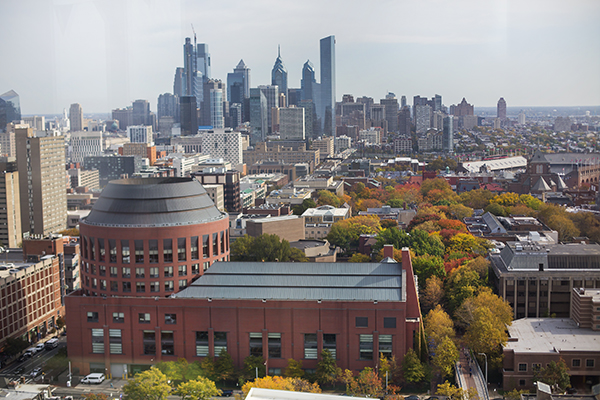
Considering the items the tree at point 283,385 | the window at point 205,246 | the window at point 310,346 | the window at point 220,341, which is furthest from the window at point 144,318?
the window at point 310,346

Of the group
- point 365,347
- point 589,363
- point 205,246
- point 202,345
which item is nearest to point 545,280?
point 589,363

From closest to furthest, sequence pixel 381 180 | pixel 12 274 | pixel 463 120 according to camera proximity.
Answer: pixel 12 274 → pixel 381 180 → pixel 463 120

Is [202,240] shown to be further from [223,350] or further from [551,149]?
[551,149]

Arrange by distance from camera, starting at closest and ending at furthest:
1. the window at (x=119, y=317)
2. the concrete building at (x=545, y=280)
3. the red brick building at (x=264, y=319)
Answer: the red brick building at (x=264, y=319), the window at (x=119, y=317), the concrete building at (x=545, y=280)

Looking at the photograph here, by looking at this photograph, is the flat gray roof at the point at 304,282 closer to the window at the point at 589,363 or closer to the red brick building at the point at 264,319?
the red brick building at the point at 264,319

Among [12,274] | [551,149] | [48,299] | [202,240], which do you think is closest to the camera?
[202,240]

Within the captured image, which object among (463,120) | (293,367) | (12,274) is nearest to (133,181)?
(12,274)

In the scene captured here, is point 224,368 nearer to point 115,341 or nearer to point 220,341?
point 220,341
